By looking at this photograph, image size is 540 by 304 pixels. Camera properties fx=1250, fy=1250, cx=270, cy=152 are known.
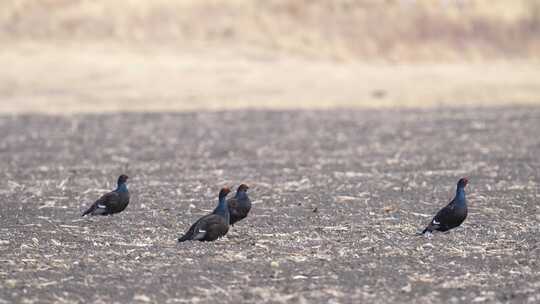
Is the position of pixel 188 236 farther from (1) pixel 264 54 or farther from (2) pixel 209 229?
(1) pixel 264 54

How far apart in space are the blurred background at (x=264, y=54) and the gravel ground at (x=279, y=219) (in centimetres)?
1547

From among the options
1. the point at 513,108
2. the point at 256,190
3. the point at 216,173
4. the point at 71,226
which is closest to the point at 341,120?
the point at 513,108

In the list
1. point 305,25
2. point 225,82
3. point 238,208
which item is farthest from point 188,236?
point 305,25

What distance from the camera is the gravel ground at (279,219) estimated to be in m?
11.4

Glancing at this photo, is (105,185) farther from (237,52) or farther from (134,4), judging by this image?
(134,4)

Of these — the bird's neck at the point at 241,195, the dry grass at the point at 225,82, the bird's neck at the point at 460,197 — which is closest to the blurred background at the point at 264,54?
the dry grass at the point at 225,82

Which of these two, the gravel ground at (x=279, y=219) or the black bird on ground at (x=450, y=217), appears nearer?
the gravel ground at (x=279, y=219)

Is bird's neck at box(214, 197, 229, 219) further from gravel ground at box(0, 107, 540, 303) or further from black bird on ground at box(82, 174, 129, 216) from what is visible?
Result: black bird on ground at box(82, 174, 129, 216)

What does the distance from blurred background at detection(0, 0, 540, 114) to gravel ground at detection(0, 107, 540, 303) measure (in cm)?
1547

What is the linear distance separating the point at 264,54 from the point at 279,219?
1792 inches

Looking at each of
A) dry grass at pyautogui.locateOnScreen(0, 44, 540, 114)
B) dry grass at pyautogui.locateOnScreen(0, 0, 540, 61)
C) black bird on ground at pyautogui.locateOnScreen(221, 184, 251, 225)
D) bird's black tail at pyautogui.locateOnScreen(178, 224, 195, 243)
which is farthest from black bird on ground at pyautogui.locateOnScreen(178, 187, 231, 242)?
dry grass at pyautogui.locateOnScreen(0, 0, 540, 61)

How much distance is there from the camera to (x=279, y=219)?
15.7 meters

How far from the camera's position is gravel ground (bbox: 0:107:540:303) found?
448 inches

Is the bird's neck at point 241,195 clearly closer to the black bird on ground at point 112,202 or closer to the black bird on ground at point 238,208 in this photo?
the black bird on ground at point 238,208
